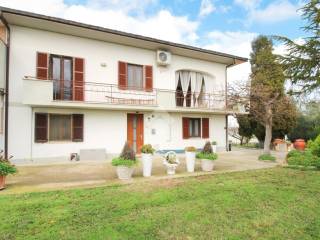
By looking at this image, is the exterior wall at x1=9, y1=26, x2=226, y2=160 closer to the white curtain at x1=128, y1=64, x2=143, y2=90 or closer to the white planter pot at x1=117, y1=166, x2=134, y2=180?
the white curtain at x1=128, y1=64, x2=143, y2=90

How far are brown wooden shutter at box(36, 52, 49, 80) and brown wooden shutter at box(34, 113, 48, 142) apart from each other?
1.88 metres

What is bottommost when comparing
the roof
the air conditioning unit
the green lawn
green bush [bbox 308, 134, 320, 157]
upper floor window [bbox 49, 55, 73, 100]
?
the green lawn

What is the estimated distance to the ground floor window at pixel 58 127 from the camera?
12.6 meters

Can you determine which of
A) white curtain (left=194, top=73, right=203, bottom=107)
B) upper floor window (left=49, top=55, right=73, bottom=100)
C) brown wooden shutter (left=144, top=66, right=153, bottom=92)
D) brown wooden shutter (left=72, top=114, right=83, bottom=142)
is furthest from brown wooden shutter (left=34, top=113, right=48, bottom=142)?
white curtain (left=194, top=73, right=203, bottom=107)

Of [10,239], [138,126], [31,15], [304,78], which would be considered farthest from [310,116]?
[10,239]

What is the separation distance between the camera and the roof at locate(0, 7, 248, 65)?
1155 centimetres

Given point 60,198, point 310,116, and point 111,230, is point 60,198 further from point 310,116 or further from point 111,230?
point 310,116

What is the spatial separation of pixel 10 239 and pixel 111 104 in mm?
9994

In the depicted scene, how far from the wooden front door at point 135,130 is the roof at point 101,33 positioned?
4285 mm

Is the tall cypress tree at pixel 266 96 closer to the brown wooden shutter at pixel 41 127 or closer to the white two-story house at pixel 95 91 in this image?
the white two-story house at pixel 95 91

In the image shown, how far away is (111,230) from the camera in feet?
13.8

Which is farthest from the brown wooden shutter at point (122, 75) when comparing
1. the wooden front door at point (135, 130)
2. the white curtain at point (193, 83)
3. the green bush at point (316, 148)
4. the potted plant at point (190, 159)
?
the green bush at point (316, 148)

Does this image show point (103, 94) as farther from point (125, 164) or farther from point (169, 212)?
point (169, 212)

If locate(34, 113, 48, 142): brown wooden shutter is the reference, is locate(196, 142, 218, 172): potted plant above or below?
below
